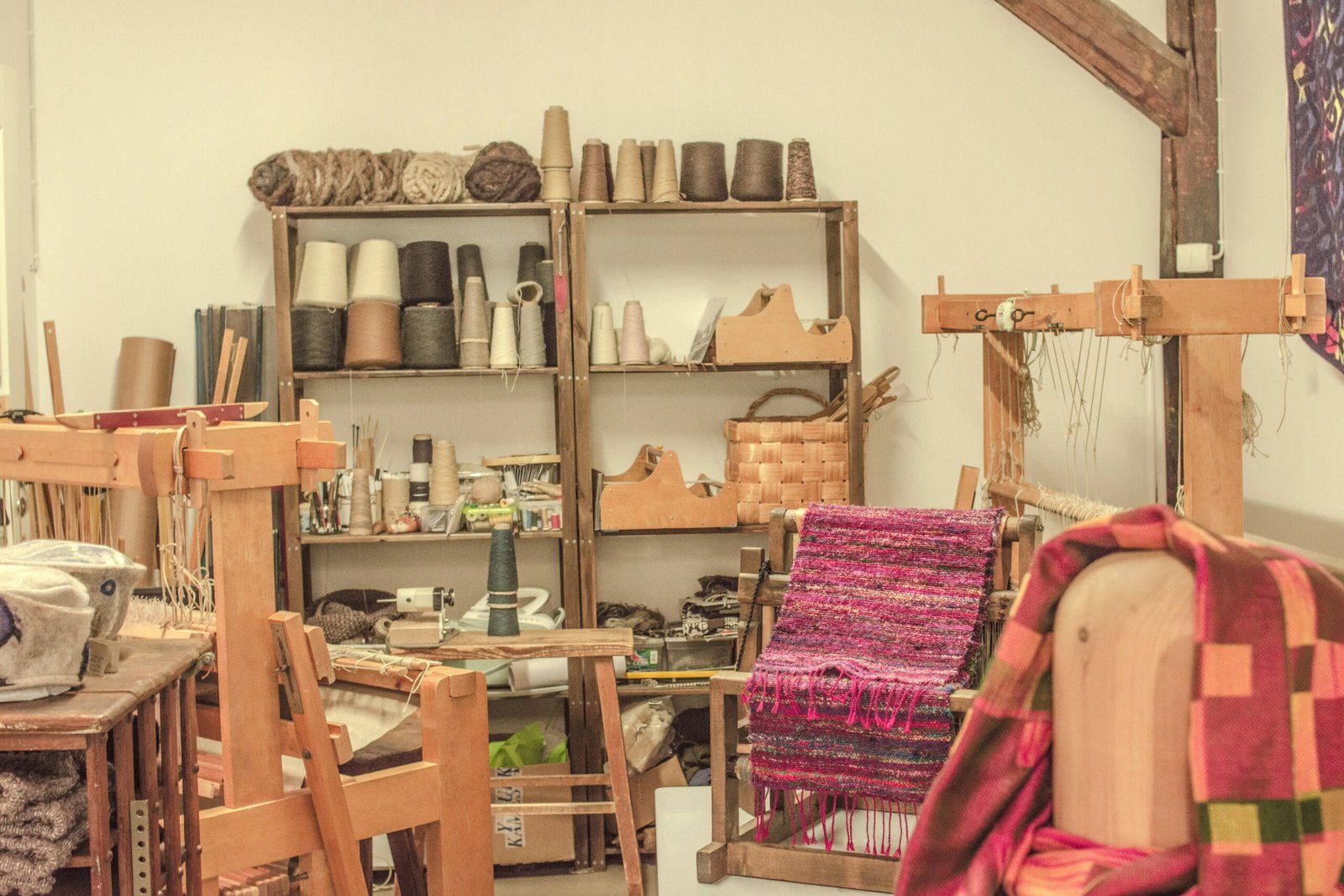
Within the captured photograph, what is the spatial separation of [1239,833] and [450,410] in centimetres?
357

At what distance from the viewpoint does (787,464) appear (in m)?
3.79

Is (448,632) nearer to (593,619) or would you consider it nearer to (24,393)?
(593,619)

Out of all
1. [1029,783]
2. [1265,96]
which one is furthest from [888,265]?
[1029,783]

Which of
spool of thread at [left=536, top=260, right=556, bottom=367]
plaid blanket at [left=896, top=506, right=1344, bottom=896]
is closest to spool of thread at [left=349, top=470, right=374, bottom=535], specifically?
spool of thread at [left=536, top=260, right=556, bottom=367]

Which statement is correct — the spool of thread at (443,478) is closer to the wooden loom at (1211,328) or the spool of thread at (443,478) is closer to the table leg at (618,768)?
the table leg at (618,768)

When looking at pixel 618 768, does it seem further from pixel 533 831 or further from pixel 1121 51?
pixel 1121 51

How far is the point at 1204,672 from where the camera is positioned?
0.83 metres

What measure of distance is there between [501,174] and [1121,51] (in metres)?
2.10

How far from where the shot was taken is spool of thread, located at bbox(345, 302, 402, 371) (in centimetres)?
381

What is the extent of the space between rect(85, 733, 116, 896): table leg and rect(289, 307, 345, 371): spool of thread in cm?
245

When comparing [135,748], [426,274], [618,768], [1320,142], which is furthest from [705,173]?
[135,748]

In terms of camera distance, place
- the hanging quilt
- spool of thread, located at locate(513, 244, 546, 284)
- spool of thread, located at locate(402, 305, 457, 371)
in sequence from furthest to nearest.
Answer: spool of thread, located at locate(513, 244, 546, 284) → spool of thread, located at locate(402, 305, 457, 371) → the hanging quilt

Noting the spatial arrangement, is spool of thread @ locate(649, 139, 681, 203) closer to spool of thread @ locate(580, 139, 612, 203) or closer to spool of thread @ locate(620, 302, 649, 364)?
spool of thread @ locate(580, 139, 612, 203)

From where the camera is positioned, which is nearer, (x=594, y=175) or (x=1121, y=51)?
(x=594, y=175)
